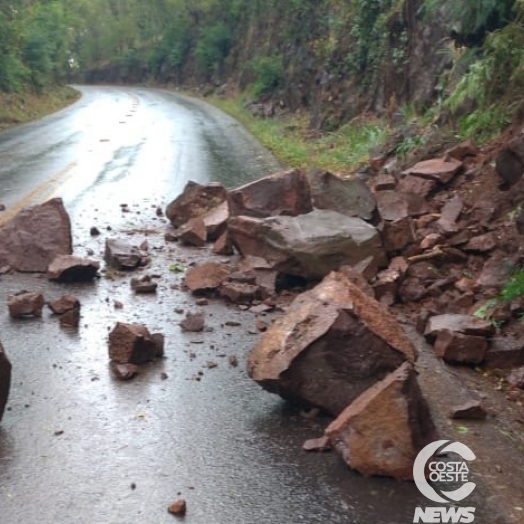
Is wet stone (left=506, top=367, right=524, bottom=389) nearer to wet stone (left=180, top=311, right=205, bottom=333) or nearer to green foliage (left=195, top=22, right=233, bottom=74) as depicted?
wet stone (left=180, top=311, right=205, bottom=333)

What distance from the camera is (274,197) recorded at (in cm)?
972

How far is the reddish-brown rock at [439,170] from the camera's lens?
956 cm

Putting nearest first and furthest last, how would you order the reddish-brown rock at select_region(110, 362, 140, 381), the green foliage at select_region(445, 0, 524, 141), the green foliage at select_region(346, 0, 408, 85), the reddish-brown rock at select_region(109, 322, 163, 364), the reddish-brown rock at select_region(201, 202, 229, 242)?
the reddish-brown rock at select_region(110, 362, 140, 381) < the reddish-brown rock at select_region(109, 322, 163, 364) < the green foliage at select_region(445, 0, 524, 141) < the reddish-brown rock at select_region(201, 202, 229, 242) < the green foliage at select_region(346, 0, 408, 85)

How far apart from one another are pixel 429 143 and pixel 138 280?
17.2 feet

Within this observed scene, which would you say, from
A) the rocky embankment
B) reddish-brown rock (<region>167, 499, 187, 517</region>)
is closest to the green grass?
the rocky embankment

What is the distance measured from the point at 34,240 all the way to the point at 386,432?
550cm

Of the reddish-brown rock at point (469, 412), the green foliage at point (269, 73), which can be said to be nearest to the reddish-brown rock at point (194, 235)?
the reddish-brown rock at point (469, 412)

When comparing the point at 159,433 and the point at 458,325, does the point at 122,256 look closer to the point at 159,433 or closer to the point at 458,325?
the point at 458,325

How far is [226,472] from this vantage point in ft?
14.7

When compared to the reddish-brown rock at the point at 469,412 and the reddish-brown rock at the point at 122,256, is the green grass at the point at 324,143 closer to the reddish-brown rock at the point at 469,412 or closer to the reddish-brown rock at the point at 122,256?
the reddish-brown rock at the point at 122,256

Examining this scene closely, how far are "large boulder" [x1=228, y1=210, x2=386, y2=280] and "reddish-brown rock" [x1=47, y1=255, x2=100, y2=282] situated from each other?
167 cm

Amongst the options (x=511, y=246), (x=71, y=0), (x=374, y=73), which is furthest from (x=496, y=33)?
(x=71, y=0)

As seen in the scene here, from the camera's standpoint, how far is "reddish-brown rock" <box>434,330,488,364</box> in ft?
20.0

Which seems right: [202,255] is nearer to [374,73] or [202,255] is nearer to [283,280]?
[283,280]
